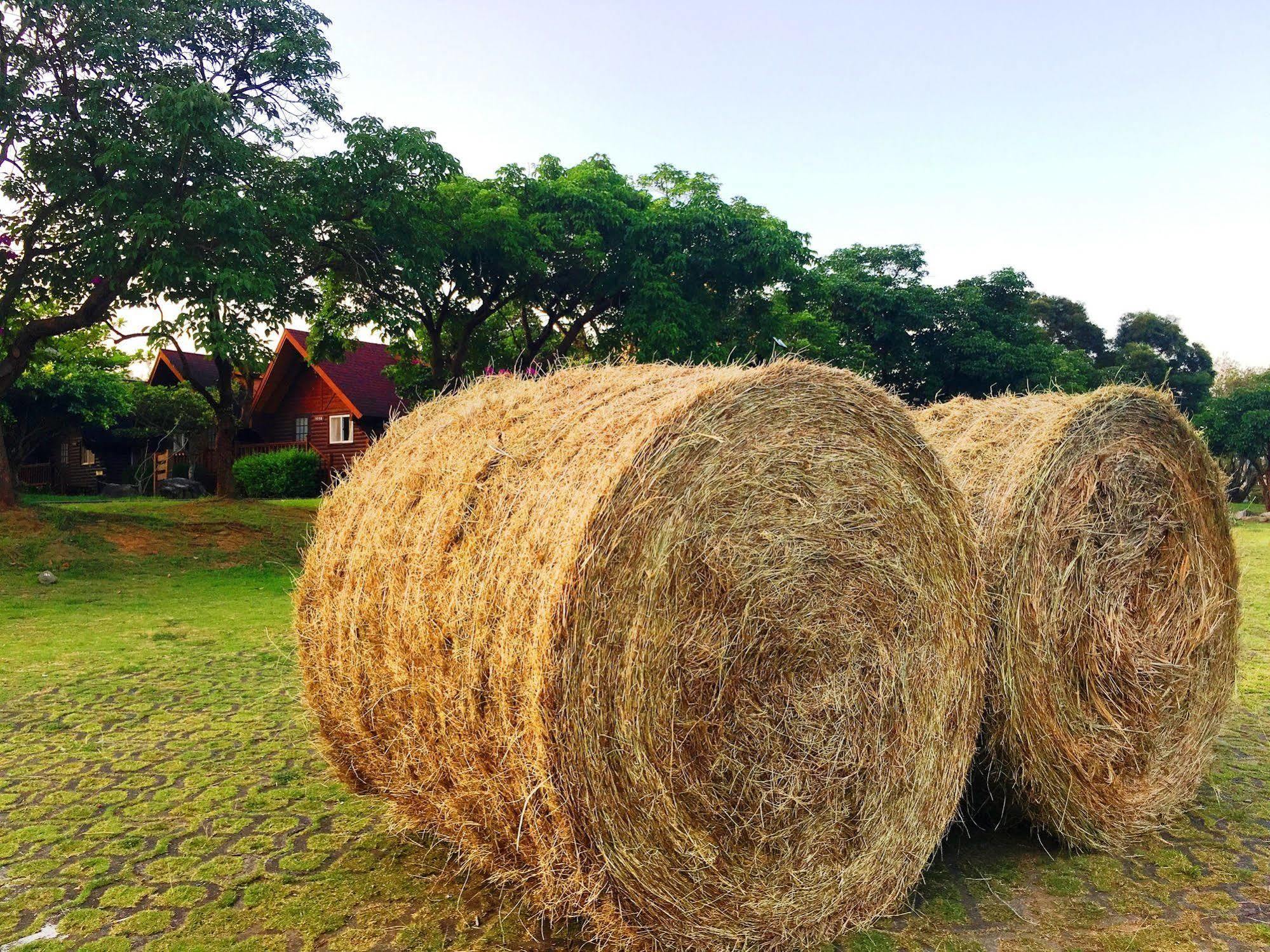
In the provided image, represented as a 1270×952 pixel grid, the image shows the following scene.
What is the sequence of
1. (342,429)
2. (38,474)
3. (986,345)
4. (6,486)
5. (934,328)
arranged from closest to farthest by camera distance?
(6,486)
(342,429)
(38,474)
(986,345)
(934,328)

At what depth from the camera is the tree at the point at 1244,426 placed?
128 ft

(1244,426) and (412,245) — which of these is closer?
(412,245)

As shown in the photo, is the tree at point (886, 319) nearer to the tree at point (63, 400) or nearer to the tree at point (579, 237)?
the tree at point (579, 237)

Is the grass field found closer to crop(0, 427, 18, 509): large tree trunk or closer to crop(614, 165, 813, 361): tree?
crop(0, 427, 18, 509): large tree trunk

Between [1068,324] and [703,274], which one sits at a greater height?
[1068,324]

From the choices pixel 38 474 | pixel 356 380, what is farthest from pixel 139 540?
pixel 38 474

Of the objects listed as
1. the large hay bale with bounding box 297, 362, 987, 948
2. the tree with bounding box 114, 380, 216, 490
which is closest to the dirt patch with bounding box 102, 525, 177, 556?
the large hay bale with bounding box 297, 362, 987, 948

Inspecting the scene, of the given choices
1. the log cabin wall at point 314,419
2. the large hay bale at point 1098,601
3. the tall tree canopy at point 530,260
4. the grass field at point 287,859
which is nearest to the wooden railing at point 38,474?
the log cabin wall at point 314,419

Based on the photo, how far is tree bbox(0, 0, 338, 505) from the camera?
14.5 meters

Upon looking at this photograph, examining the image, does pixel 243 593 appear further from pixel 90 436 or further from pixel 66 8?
pixel 90 436

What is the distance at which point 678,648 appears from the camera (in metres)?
3.61

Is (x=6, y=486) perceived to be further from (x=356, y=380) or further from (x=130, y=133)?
(x=356, y=380)

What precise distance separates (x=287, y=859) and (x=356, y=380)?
31.5 m

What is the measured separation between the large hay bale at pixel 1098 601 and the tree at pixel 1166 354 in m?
53.9
